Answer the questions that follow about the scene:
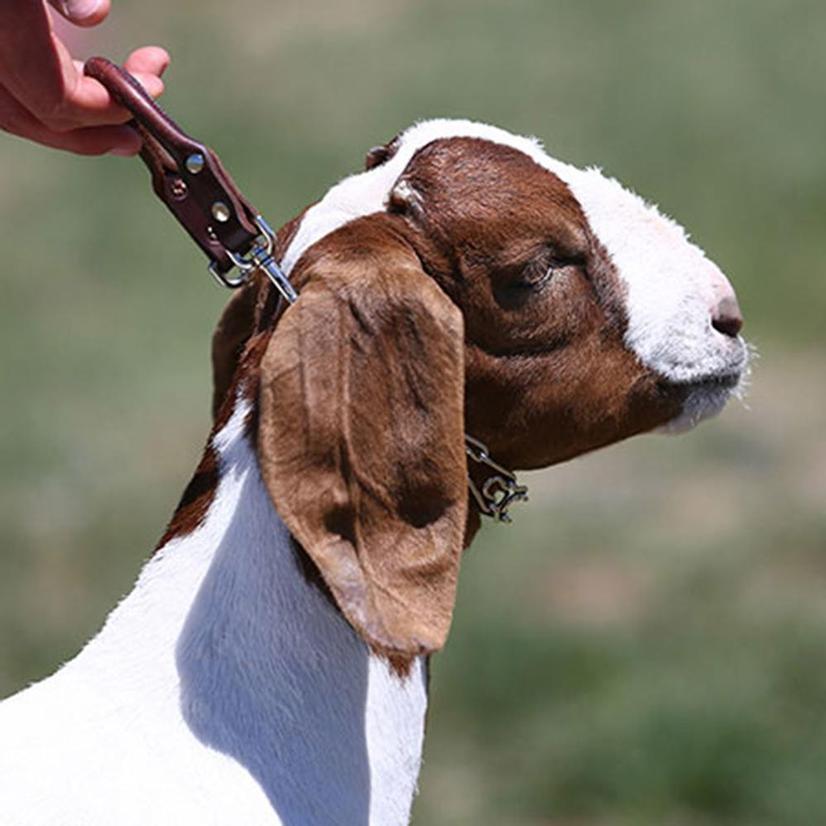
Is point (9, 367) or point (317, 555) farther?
point (9, 367)

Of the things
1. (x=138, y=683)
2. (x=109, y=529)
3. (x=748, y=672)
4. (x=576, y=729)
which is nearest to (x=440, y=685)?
(x=576, y=729)

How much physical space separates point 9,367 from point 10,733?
6.85 m

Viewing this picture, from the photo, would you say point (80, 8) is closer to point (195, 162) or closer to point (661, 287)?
point (195, 162)

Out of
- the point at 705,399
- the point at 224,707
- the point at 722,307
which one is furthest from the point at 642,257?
the point at 224,707

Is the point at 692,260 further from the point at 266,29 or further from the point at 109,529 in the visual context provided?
the point at 266,29

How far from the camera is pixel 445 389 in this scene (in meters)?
3.66

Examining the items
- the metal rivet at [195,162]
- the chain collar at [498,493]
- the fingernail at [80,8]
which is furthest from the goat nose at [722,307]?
the fingernail at [80,8]

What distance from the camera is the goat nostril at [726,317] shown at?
399cm

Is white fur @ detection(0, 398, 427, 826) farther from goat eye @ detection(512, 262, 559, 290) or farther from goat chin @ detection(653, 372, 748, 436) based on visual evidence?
goat chin @ detection(653, 372, 748, 436)

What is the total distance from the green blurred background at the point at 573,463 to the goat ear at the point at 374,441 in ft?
8.77

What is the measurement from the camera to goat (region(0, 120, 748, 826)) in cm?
363

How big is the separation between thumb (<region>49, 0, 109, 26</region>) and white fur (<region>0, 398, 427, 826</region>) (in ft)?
2.95

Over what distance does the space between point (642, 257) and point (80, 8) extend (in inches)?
47.7

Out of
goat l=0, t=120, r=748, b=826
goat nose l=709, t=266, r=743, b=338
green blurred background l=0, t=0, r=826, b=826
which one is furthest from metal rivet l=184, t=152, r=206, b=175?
green blurred background l=0, t=0, r=826, b=826
